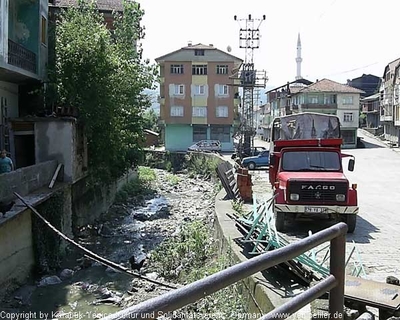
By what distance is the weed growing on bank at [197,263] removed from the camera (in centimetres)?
862

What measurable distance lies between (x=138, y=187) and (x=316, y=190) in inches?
867

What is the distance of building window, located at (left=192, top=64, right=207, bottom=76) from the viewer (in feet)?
190

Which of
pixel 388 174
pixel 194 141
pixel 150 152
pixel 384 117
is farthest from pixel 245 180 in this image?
pixel 384 117

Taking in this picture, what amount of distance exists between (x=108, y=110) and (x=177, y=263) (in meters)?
8.81

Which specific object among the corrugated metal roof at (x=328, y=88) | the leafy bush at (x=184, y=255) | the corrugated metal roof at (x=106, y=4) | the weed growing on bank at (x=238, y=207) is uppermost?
the corrugated metal roof at (x=106, y=4)

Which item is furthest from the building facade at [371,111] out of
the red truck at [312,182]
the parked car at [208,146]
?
the red truck at [312,182]

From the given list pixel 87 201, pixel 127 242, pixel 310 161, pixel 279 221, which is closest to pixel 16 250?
pixel 127 242

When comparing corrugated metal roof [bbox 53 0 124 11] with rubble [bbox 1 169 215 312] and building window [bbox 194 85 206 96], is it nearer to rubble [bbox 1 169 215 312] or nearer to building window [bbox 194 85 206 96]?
rubble [bbox 1 169 215 312]

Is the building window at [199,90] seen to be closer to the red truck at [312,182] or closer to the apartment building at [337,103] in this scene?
the apartment building at [337,103]

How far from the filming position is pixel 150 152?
171 feet

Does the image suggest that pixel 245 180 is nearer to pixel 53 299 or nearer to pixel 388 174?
pixel 53 299

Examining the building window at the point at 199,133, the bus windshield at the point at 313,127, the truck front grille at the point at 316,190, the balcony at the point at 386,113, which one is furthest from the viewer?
the balcony at the point at 386,113

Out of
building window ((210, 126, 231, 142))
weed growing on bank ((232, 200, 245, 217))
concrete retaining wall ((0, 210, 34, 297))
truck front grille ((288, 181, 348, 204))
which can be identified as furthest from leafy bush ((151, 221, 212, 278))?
building window ((210, 126, 231, 142))

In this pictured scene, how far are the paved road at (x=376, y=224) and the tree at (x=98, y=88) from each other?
6960 millimetres
